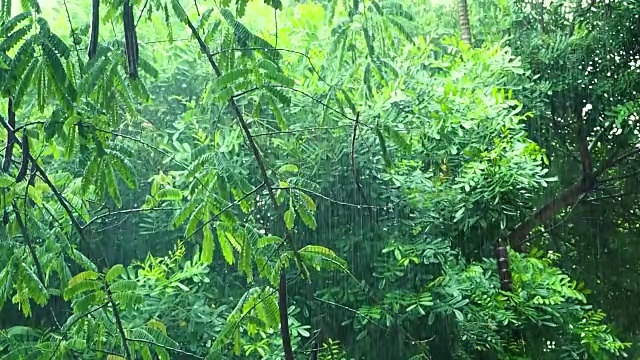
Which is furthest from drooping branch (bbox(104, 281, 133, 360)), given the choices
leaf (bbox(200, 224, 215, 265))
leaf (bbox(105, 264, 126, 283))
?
leaf (bbox(200, 224, 215, 265))

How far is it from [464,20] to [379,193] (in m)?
1.09

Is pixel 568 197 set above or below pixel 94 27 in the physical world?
below

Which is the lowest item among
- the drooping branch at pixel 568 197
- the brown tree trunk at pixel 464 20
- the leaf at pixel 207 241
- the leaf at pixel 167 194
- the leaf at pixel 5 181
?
the drooping branch at pixel 568 197

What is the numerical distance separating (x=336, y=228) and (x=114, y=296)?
1.32 m

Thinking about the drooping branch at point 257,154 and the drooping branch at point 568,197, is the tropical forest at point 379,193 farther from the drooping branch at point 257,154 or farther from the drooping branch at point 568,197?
the drooping branch at point 257,154

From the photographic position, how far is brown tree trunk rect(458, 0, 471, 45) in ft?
10.7

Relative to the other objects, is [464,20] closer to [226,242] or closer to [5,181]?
[226,242]

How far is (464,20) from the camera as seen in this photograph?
10.8 feet

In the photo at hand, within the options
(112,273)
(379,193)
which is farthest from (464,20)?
(112,273)

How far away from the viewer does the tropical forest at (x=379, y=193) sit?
1.50 metres

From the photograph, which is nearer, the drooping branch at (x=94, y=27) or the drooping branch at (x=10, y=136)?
the drooping branch at (x=94, y=27)

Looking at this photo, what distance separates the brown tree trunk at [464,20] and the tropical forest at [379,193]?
0.01 m

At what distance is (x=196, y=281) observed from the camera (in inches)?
96.5

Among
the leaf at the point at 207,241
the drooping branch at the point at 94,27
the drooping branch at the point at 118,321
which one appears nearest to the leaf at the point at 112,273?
the drooping branch at the point at 118,321
